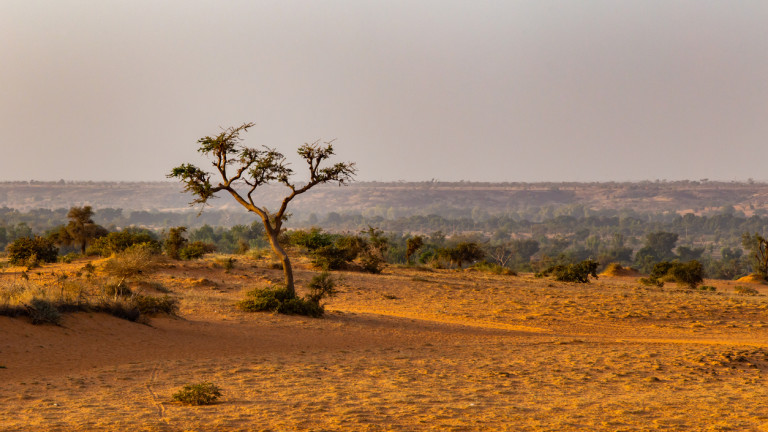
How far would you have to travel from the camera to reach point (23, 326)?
10.8 meters

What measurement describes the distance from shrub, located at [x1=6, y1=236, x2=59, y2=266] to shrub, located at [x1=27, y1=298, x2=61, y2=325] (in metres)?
14.2

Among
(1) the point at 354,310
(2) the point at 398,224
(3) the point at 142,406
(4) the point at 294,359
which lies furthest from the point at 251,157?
(2) the point at 398,224

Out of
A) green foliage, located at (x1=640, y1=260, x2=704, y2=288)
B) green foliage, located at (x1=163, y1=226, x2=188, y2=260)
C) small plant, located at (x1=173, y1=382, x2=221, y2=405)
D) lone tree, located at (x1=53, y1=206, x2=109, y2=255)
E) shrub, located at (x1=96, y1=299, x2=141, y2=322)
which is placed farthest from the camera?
green foliage, located at (x1=640, y1=260, x2=704, y2=288)

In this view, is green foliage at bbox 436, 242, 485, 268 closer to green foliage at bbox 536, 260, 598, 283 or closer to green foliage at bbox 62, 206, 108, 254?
green foliage at bbox 536, 260, 598, 283

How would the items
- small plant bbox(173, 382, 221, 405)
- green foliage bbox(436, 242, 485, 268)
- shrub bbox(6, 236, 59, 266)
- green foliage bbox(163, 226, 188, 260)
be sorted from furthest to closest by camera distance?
green foliage bbox(436, 242, 485, 268), green foliage bbox(163, 226, 188, 260), shrub bbox(6, 236, 59, 266), small plant bbox(173, 382, 221, 405)

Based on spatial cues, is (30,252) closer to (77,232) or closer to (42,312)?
(77,232)

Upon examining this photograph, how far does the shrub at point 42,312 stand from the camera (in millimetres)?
11062

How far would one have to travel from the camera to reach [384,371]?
34.5ft

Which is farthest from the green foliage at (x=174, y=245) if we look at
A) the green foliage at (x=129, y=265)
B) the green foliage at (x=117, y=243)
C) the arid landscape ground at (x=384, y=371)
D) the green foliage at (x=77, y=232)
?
the arid landscape ground at (x=384, y=371)

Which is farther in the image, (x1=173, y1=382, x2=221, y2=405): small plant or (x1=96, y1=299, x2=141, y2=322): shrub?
(x1=96, y1=299, x2=141, y2=322): shrub

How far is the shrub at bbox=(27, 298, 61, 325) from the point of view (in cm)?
1106

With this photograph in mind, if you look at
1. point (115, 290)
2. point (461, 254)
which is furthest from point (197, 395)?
point (461, 254)

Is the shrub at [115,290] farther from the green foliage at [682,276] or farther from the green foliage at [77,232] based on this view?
the green foliage at [682,276]

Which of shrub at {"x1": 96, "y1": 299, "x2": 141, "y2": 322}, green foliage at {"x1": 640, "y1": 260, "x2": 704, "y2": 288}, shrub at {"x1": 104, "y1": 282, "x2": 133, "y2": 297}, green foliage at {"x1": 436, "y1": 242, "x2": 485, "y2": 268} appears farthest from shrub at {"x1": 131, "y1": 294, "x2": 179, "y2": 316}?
green foliage at {"x1": 436, "y1": 242, "x2": 485, "y2": 268}
